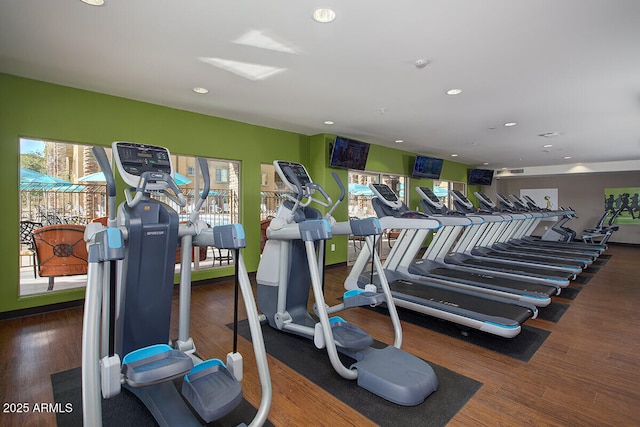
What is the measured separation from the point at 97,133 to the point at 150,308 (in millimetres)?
2839

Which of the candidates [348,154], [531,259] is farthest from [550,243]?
[348,154]

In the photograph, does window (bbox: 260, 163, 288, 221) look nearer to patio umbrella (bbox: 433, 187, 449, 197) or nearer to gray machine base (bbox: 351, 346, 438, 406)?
gray machine base (bbox: 351, 346, 438, 406)

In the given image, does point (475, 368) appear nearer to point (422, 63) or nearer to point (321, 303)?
point (321, 303)

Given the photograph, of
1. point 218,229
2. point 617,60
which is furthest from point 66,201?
point 617,60

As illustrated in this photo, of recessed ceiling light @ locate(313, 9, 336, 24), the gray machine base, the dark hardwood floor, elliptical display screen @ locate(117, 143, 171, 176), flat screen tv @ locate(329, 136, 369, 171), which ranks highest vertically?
recessed ceiling light @ locate(313, 9, 336, 24)

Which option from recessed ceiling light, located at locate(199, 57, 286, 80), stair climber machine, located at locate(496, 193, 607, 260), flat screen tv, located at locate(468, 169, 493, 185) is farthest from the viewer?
flat screen tv, located at locate(468, 169, 493, 185)

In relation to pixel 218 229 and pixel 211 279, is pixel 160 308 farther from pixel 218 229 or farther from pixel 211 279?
pixel 211 279

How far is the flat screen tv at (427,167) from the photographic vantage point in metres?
8.02

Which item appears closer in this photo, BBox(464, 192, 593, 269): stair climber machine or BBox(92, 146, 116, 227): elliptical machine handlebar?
BBox(92, 146, 116, 227): elliptical machine handlebar

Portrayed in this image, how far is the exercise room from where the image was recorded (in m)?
2.01

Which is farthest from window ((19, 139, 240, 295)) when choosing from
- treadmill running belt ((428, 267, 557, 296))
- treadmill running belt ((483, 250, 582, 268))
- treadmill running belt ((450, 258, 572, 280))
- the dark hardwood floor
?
treadmill running belt ((483, 250, 582, 268))

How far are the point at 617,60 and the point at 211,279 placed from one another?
527cm

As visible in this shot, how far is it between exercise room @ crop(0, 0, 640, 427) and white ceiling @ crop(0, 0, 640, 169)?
0.08ft

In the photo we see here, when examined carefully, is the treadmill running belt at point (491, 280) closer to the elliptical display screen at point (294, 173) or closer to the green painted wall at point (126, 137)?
the green painted wall at point (126, 137)
